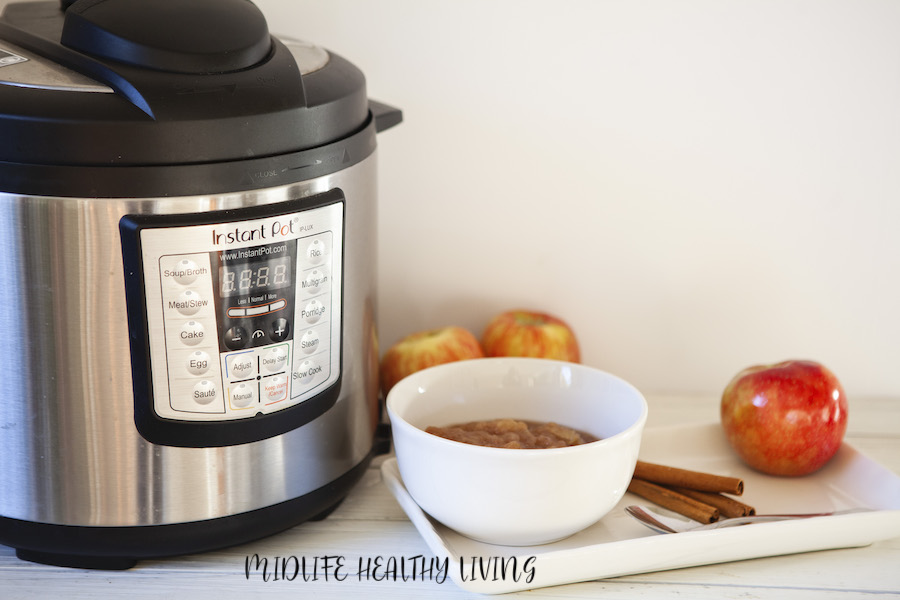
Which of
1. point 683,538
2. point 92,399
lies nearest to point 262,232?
point 92,399

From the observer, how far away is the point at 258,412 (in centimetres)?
62

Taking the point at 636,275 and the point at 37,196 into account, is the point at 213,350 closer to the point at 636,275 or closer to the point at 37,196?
the point at 37,196

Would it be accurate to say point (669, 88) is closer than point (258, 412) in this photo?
No

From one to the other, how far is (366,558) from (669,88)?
554mm

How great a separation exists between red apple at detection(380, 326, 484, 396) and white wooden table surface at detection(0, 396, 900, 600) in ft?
0.65

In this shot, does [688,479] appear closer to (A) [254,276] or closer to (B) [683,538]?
(B) [683,538]

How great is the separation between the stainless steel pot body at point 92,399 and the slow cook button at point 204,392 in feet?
0.12

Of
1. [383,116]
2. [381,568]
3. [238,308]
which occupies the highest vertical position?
[383,116]

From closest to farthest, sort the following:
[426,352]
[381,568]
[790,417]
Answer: [381,568]
[790,417]
[426,352]

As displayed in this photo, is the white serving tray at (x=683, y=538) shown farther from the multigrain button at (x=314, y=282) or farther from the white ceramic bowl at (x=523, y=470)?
the multigrain button at (x=314, y=282)

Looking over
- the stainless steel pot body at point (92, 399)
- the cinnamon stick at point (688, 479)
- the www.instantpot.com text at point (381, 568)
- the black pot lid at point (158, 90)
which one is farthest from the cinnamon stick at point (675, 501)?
the black pot lid at point (158, 90)

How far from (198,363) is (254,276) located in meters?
0.07

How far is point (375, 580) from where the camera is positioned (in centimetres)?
65

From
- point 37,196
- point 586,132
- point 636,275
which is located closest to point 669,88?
point 586,132
